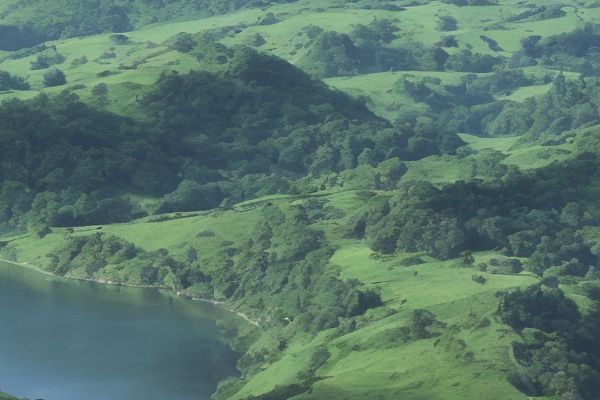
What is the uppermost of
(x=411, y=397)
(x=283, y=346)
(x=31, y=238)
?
(x=411, y=397)

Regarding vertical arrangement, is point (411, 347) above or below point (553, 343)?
below

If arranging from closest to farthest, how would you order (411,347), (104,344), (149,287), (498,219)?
(411,347)
(104,344)
(498,219)
(149,287)

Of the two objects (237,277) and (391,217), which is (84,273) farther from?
(391,217)

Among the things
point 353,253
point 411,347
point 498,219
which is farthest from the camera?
point 498,219

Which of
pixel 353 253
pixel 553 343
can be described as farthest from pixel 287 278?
pixel 553 343

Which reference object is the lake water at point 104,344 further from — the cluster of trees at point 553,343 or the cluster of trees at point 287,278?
the cluster of trees at point 553,343

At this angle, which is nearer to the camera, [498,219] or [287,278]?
[287,278]

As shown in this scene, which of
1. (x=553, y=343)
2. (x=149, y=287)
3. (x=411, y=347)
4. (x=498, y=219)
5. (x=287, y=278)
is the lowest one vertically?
(x=149, y=287)

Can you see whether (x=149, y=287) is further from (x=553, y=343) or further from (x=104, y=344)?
(x=553, y=343)

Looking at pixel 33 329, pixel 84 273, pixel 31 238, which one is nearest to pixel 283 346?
pixel 33 329
